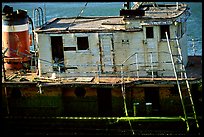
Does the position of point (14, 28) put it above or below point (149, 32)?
above

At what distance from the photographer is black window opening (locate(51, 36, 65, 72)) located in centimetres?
1728

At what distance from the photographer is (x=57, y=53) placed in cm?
1748

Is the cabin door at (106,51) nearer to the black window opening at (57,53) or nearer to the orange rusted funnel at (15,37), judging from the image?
the black window opening at (57,53)

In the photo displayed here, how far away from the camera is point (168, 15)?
651 inches

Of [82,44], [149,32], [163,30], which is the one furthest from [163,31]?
[82,44]

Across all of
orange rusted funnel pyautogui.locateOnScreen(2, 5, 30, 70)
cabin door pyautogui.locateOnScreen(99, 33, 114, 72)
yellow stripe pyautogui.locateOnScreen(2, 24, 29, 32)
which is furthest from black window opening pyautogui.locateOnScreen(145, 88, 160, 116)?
yellow stripe pyautogui.locateOnScreen(2, 24, 29, 32)

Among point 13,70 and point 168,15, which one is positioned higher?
point 168,15

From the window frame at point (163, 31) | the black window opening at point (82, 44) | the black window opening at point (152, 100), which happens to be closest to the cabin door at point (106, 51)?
the black window opening at point (82, 44)

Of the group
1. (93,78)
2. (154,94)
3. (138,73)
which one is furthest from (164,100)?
(93,78)

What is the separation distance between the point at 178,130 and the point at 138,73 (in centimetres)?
287

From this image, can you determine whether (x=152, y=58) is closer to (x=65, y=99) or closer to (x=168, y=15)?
(x=168, y=15)

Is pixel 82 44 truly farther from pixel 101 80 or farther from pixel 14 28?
pixel 14 28

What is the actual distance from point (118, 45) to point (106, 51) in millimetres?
570

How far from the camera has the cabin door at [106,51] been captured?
16750 mm
